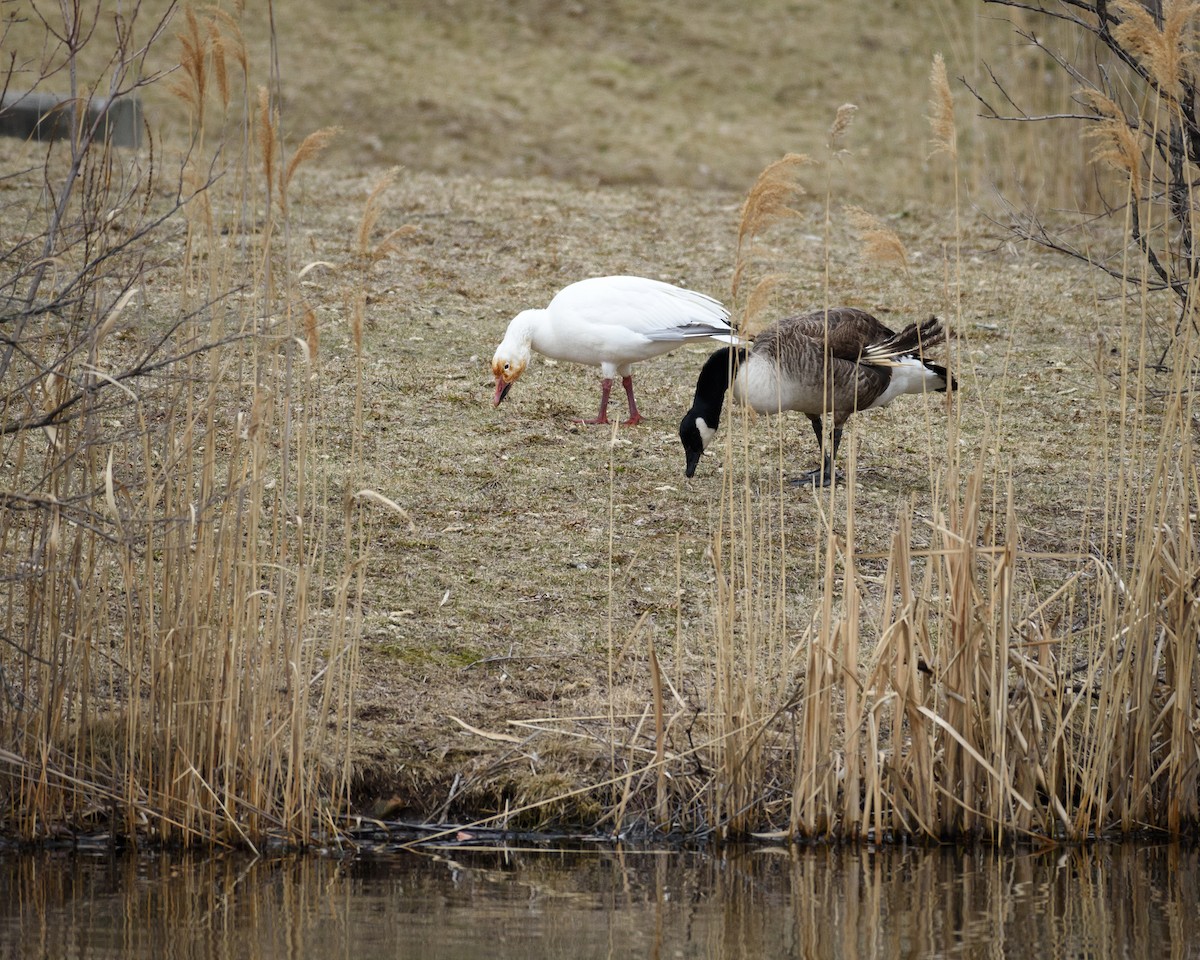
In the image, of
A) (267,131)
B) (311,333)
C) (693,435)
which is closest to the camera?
(267,131)

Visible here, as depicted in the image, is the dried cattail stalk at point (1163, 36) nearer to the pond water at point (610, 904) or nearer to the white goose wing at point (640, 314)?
the pond water at point (610, 904)

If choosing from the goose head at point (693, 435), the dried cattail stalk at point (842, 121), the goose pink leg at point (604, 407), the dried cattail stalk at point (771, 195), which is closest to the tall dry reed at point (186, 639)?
the dried cattail stalk at point (771, 195)

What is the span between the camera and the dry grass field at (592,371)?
188 inches

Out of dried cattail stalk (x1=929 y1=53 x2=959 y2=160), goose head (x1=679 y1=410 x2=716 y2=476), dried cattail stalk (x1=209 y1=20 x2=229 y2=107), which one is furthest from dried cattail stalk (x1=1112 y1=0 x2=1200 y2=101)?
goose head (x1=679 y1=410 x2=716 y2=476)

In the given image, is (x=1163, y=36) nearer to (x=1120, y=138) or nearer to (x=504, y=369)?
(x=1120, y=138)

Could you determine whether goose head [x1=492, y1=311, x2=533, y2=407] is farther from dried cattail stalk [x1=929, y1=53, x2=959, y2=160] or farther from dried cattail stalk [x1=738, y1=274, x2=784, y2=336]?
dried cattail stalk [x1=929, y1=53, x2=959, y2=160]

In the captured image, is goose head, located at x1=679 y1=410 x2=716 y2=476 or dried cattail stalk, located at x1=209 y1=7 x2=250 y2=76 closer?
dried cattail stalk, located at x1=209 y1=7 x2=250 y2=76

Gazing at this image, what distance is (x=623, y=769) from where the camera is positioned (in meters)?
4.65

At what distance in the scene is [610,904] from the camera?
3.97 meters

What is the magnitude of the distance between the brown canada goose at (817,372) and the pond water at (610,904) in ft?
9.14

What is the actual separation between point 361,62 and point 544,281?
841cm

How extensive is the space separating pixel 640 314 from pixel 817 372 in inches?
48.5

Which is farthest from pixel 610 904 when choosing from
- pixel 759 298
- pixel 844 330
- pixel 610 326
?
pixel 610 326

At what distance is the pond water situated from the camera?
364 centimetres
